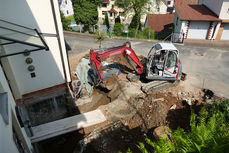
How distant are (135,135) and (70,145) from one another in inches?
123

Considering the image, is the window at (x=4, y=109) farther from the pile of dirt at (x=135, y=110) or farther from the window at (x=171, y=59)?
the window at (x=171, y=59)

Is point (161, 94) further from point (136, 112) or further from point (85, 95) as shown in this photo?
point (85, 95)

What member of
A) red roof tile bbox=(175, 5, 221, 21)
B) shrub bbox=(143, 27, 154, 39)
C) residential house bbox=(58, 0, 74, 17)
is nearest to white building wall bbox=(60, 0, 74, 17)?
residential house bbox=(58, 0, 74, 17)

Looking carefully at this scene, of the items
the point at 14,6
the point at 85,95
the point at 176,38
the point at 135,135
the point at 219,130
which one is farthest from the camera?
the point at 176,38

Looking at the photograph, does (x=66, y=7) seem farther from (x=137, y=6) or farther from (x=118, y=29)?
(x=118, y=29)

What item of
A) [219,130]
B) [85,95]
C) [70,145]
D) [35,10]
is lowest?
[70,145]

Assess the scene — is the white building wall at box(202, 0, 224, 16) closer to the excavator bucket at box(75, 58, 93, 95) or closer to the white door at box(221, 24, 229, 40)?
the white door at box(221, 24, 229, 40)

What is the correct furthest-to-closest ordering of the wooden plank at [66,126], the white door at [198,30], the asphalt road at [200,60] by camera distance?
1. the white door at [198,30]
2. the asphalt road at [200,60]
3. the wooden plank at [66,126]

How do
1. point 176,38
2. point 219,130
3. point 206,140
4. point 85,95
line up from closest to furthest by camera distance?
point 206,140
point 219,130
point 85,95
point 176,38

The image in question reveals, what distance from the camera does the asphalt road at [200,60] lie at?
403 inches

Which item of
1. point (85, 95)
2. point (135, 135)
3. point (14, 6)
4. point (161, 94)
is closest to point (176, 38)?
point (161, 94)

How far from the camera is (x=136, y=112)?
816 cm

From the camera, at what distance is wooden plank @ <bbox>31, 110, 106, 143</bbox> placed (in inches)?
294

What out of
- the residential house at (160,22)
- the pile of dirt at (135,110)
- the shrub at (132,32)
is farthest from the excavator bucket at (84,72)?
the residential house at (160,22)
